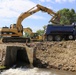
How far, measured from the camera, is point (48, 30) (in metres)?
31.0

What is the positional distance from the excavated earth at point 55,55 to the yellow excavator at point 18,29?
20.5 feet

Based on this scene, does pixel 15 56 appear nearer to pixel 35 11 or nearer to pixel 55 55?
pixel 55 55

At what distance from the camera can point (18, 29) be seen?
33.1 meters

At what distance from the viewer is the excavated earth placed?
70.7 ft

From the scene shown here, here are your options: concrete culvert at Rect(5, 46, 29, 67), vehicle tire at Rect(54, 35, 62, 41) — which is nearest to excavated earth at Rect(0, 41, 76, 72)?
concrete culvert at Rect(5, 46, 29, 67)

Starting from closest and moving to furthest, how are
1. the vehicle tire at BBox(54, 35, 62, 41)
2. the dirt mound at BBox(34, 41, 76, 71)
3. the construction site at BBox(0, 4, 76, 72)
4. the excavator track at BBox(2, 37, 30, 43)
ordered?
the dirt mound at BBox(34, 41, 76, 71), the construction site at BBox(0, 4, 76, 72), the vehicle tire at BBox(54, 35, 62, 41), the excavator track at BBox(2, 37, 30, 43)

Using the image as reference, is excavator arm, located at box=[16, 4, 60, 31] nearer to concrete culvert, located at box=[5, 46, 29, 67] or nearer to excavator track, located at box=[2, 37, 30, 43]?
excavator track, located at box=[2, 37, 30, 43]

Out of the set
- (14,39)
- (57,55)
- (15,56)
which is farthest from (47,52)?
(14,39)

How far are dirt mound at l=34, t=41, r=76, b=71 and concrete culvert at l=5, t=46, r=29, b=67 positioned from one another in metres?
1.71

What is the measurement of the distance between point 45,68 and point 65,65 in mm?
1967

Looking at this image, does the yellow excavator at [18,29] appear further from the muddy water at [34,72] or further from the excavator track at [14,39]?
the muddy water at [34,72]

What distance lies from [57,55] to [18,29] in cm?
1095

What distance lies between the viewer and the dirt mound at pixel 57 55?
2152 cm

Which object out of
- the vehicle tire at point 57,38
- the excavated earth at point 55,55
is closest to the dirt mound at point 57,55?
the excavated earth at point 55,55
